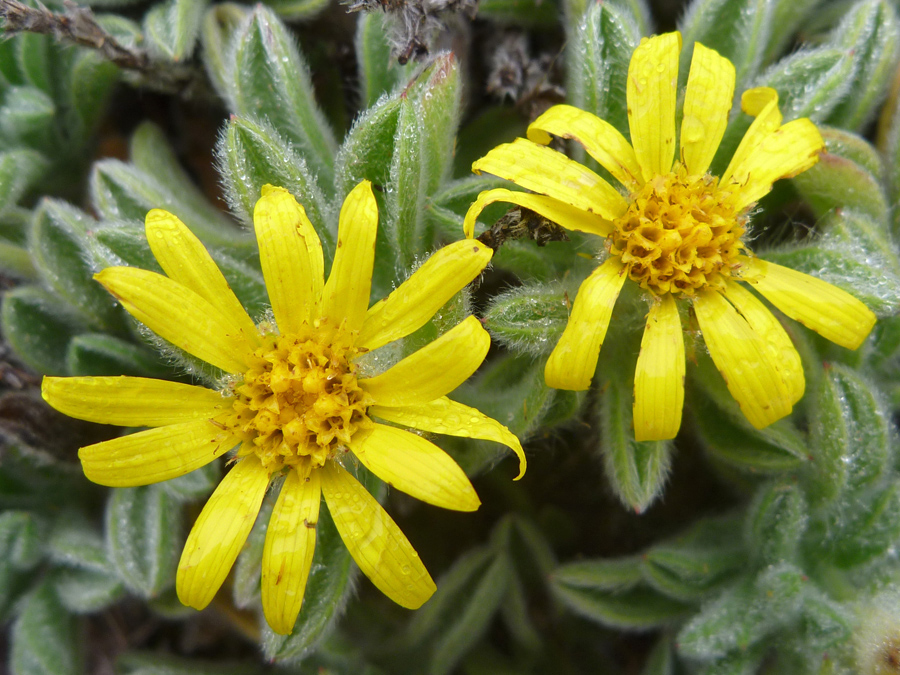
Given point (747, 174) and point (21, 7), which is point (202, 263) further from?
point (747, 174)

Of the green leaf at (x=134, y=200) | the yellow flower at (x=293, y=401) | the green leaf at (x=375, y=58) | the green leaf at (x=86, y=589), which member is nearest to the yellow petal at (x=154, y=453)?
the yellow flower at (x=293, y=401)

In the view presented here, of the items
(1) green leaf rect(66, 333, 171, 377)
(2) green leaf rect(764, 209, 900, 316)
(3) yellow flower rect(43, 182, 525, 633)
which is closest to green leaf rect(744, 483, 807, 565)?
(2) green leaf rect(764, 209, 900, 316)

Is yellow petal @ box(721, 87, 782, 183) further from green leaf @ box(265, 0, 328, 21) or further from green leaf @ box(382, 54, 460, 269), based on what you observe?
green leaf @ box(265, 0, 328, 21)

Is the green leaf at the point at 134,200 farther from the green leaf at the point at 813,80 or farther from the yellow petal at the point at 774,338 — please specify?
the green leaf at the point at 813,80

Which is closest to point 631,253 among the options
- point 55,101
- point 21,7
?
point 21,7

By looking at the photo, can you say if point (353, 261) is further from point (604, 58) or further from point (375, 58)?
point (604, 58)
